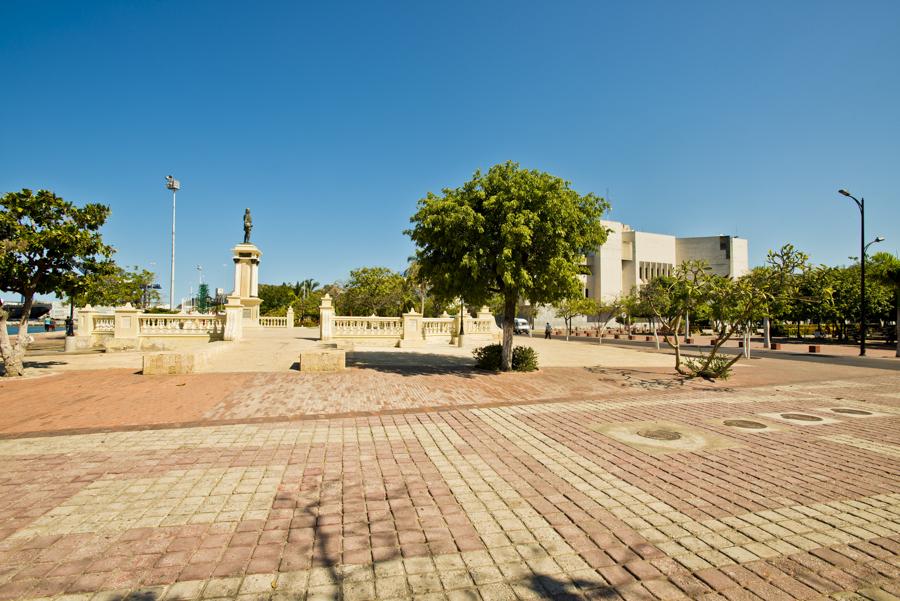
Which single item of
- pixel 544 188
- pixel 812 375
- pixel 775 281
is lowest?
pixel 812 375

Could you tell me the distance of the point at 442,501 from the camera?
4461 mm

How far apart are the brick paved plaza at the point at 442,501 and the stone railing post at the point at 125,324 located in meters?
15.3

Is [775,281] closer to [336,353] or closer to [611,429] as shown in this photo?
[611,429]

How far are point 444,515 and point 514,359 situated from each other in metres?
11.0

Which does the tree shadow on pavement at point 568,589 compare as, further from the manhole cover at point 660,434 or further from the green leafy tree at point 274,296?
the green leafy tree at point 274,296

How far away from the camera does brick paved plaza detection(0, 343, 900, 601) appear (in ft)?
10.3

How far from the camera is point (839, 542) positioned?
12.1ft

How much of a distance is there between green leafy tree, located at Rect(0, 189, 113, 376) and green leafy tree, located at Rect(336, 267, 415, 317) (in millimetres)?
41543

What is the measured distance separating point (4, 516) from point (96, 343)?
77.7 feet

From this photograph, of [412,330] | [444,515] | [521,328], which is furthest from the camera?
[521,328]

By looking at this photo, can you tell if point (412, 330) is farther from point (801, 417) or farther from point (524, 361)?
point (801, 417)

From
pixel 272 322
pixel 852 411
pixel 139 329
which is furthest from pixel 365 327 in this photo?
pixel 852 411

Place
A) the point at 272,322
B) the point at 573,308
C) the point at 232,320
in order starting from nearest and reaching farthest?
1. the point at 232,320
2. the point at 272,322
3. the point at 573,308

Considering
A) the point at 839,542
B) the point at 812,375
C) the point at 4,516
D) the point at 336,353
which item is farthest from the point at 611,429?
the point at 812,375
